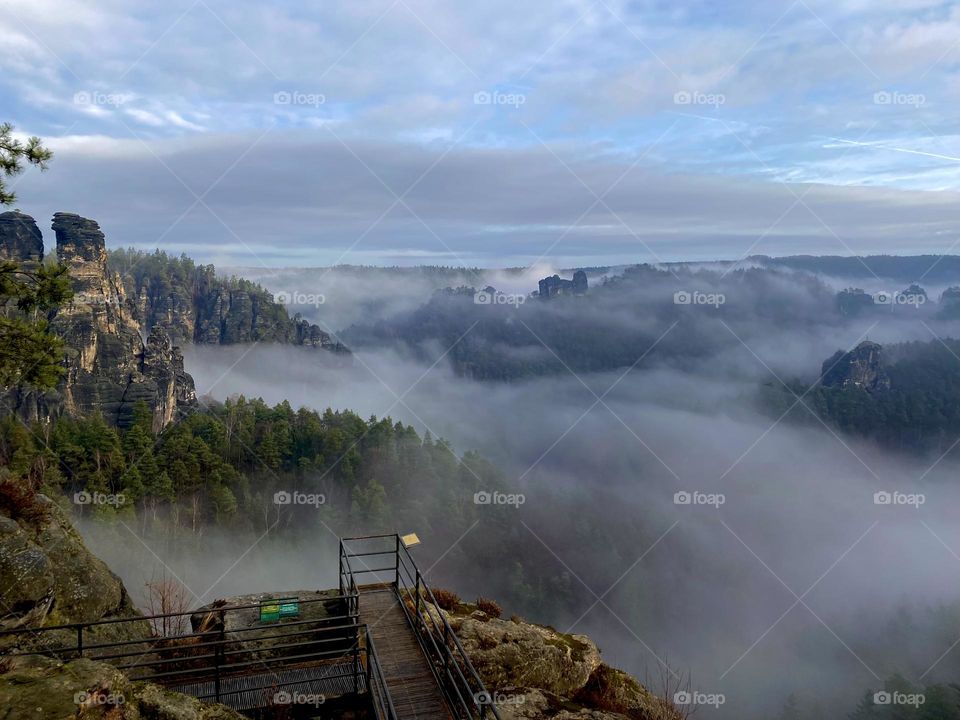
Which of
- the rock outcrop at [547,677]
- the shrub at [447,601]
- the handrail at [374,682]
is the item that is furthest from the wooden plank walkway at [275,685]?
the shrub at [447,601]

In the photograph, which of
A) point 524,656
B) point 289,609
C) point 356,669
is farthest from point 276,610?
point 524,656

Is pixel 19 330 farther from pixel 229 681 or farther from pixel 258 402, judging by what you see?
pixel 258 402

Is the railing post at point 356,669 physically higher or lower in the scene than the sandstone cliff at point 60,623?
lower

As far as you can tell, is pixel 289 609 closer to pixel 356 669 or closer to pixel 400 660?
pixel 400 660

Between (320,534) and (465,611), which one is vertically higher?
(465,611)

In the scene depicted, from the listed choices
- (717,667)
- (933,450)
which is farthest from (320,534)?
(933,450)

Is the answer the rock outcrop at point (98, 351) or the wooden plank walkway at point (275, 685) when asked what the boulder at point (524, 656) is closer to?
the wooden plank walkway at point (275, 685)

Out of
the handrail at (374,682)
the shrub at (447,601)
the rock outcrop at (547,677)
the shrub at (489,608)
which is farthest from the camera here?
the shrub at (489,608)
